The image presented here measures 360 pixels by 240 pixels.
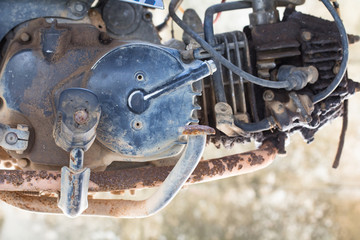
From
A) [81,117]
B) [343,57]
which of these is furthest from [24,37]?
[343,57]

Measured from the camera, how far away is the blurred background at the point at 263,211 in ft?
10.4

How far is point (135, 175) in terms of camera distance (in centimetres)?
101

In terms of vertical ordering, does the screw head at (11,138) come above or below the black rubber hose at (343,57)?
below

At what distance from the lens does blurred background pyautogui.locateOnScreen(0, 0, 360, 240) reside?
3184mm

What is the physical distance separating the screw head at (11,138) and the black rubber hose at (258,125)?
448 mm

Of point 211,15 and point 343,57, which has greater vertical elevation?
point 211,15

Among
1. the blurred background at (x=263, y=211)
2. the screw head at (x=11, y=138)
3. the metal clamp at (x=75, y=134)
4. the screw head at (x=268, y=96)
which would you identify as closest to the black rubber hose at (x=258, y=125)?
the screw head at (x=268, y=96)

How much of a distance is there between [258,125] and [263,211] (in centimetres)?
225

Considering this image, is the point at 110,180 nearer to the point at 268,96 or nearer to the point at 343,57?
the point at 268,96

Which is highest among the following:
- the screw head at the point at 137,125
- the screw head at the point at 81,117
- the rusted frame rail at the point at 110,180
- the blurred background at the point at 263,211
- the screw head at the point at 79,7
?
the screw head at the point at 79,7

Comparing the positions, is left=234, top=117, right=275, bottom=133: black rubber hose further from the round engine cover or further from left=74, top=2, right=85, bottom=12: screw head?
left=74, top=2, right=85, bottom=12: screw head

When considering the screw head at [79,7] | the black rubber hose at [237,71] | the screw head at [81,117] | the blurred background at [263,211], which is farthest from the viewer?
the blurred background at [263,211]

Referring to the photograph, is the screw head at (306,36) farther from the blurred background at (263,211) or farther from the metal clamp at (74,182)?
the blurred background at (263,211)

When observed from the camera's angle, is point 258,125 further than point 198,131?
Yes
